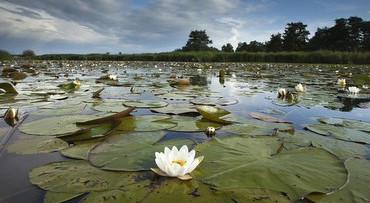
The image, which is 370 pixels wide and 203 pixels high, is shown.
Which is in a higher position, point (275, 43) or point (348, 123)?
point (275, 43)

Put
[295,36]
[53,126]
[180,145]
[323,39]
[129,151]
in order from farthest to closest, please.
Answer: [295,36], [323,39], [53,126], [180,145], [129,151]

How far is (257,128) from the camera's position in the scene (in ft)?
6.35

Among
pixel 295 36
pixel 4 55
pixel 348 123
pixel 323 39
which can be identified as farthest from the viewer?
pixel 295 36

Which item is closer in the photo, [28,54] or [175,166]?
[175,166]

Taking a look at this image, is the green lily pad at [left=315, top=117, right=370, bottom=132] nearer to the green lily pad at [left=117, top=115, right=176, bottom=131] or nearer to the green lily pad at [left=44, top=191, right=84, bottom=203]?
the green lily pad at [left=117, top=115, right=176, bottom=131]

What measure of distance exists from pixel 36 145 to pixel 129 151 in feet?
1.83

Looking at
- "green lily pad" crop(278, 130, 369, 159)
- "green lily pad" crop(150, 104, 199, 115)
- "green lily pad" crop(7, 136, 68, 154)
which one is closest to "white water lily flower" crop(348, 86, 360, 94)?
"green lily pad" crop(278, 130, 369, 159)

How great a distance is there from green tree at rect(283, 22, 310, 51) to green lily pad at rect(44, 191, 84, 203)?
46049 millimetres

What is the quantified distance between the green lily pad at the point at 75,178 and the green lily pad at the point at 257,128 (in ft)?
3.17

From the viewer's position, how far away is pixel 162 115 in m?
2.27

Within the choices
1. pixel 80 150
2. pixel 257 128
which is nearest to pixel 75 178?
pixel 80 150

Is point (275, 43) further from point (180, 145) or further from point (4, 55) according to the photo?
point (180, 145)

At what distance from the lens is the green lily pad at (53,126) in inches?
67.5

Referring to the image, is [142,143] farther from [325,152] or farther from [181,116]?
[325,152]
